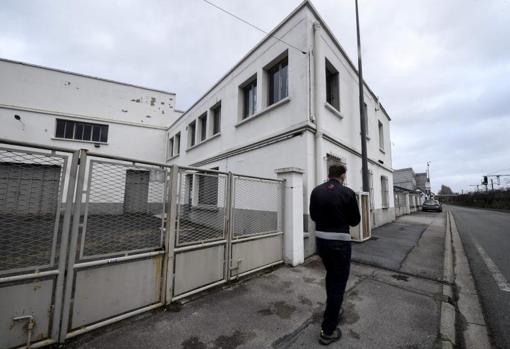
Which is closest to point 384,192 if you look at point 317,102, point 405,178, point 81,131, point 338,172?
point 317,102

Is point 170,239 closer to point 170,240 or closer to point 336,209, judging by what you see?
point 170,240

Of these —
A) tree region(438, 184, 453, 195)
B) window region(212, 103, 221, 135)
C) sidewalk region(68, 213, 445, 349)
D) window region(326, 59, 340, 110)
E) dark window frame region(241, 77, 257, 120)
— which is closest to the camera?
sidewalk region(68, 213, 445, 349)

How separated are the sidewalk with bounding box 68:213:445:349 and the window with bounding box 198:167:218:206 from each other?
1515 mm

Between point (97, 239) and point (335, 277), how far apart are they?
286 centimetres

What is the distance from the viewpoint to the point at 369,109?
10.6 meters

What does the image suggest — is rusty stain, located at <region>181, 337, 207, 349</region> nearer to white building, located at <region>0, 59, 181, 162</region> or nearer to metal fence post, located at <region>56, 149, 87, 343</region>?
metal fence post, located at <region>56, 149, 87, 343</region>

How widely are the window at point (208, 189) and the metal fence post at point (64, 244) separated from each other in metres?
1.75

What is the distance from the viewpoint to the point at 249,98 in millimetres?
8484

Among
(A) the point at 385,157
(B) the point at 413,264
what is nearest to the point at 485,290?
(B) the point at 413,264

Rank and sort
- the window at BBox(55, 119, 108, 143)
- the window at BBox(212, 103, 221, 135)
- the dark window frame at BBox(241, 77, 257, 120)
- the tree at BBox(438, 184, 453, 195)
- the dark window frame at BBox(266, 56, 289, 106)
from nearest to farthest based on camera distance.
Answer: the dark window frame at BBox(266, 56, 289, 106) < the dark window frame at BBox(241, 77, 257, 120) < the window at BBox(212, 103, 221, 135) < the window at BBox(55, 119, 108, 143) < the tree at BBox(438, 184, 453, 195)

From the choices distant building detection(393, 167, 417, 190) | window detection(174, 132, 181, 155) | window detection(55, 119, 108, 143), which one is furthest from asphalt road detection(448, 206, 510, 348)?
distant building detection(393, 167, 417, 190)

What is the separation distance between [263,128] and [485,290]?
20.1 feet

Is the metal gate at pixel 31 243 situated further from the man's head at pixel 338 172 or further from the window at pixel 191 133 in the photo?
the window at pixel 191 133

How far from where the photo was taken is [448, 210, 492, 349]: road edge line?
8.14 feet
